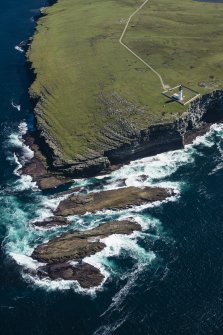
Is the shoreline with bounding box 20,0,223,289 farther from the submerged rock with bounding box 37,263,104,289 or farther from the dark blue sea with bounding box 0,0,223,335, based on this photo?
the dark blue sea with bounding box 0,0,223,335

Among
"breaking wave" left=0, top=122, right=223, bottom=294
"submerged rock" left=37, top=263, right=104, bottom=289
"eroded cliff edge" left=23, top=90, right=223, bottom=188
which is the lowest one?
"submerged rock" left=37, top=263, right=104, bottom=289

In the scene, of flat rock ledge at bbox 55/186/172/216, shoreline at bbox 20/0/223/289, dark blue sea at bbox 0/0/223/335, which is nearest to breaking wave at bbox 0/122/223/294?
dark blue sea at bbox 0/0/223/335

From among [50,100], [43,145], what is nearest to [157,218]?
[43,145]

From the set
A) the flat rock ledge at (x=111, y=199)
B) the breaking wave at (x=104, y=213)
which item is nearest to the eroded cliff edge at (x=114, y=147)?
the breaking wave at (x=104, y=213)

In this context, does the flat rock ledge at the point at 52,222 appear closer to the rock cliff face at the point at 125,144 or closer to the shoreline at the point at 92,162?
the shoreline at the point at 92,162

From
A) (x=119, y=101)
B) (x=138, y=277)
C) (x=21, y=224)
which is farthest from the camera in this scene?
(x=119, y=101)

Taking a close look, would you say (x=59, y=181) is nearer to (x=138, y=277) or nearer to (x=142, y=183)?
(x=142, y=183)
